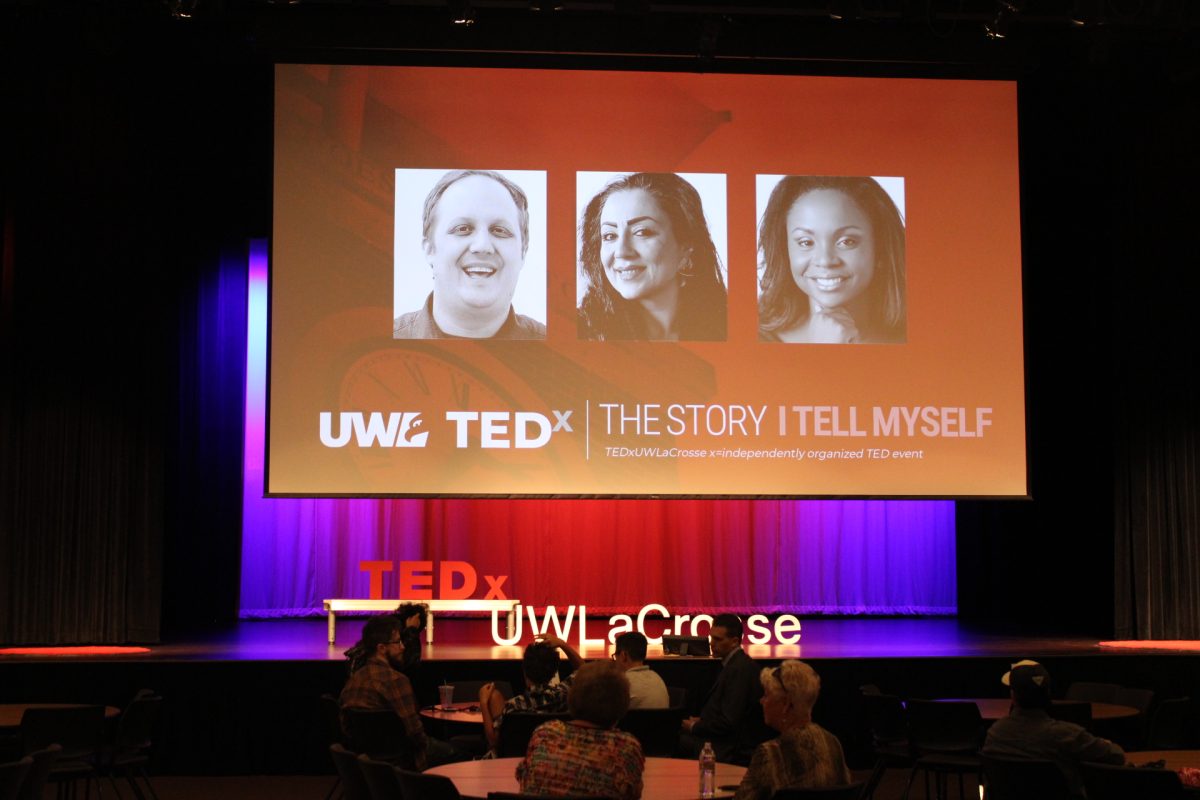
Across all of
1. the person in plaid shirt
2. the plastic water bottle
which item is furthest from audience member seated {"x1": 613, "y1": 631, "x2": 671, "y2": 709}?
the plastic water bottle

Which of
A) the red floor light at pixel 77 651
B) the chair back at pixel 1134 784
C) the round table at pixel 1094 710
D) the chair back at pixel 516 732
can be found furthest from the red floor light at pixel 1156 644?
the red floor light at pixel 77 651

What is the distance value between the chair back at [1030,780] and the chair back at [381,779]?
7.44 ft

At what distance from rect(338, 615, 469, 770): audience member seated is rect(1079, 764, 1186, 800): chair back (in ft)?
10.3

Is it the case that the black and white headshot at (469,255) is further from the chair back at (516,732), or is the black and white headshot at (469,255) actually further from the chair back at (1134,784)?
the chair back at (1134,784)

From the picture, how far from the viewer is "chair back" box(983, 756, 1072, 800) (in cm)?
491

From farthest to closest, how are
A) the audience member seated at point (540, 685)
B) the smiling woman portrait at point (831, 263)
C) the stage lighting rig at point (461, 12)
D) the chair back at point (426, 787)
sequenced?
the smiling woman portrait at point (831, 263), the stage lighting rig at point (461, 12), the audience member seated at point (540, 685), the chair back at point (426, 787)

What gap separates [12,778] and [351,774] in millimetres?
1222

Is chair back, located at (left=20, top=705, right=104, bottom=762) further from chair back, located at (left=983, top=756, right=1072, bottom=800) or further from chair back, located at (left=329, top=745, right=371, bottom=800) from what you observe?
chair back, located at (left=983, top=756, right=1072, bottom=800)

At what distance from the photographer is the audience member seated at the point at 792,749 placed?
4.21 m

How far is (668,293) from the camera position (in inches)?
377

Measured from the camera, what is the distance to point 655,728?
634cm

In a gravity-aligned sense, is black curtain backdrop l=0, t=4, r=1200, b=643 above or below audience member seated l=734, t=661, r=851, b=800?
above

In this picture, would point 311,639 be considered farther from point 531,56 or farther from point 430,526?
point 531,56

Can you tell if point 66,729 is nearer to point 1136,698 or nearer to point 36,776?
point 36,776
